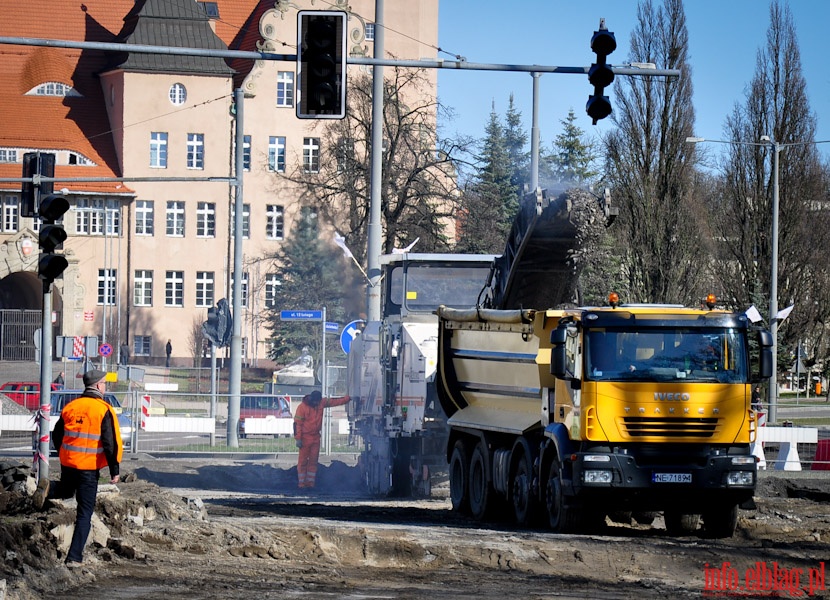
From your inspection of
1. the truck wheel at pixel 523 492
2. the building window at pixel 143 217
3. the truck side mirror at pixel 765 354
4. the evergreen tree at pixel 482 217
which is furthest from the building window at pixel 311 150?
the truck side mirror at pixel 765 354

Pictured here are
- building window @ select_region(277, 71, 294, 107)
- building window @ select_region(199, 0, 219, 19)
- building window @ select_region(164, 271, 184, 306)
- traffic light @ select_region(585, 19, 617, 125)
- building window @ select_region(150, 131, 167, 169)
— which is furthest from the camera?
building window @ select_region(199, 0, 219, 19)

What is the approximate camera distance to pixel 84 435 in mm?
12695

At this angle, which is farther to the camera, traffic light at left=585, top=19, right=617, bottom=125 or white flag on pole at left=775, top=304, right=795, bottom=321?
white flag on pole at left=775, top=304, right=795, bottom=321

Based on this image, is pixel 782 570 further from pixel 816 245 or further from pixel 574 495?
pixel 816 245

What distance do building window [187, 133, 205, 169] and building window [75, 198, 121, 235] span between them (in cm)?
481

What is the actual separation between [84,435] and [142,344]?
63087mm

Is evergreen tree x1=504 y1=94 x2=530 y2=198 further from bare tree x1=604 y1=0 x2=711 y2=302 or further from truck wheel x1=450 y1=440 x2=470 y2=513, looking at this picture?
truck wheel x1=450 y1=440 x2=470 y2=513

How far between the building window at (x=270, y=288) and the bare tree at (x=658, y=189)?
93.8ft

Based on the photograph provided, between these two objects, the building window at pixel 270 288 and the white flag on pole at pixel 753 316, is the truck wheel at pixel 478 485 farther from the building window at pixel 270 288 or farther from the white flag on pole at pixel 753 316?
the building window at pixel 270 288

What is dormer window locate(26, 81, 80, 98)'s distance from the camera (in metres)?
76.8

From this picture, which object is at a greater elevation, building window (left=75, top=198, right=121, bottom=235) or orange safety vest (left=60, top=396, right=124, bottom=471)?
building window (left=75, top=198, right=121, bottom=235)

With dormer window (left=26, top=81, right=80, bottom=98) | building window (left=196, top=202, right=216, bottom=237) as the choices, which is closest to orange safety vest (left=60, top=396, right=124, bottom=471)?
building window (left=196, top=202, right=216, bottom=237)

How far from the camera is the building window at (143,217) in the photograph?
75375mm

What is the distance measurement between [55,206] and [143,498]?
515 centimetres
